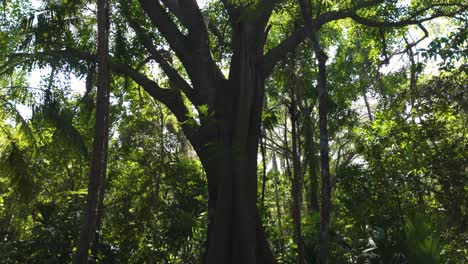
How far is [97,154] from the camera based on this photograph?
7023 mm

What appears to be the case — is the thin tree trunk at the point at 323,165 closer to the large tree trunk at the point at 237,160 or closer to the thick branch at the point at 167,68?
the large tree trunk at the point at 237,160

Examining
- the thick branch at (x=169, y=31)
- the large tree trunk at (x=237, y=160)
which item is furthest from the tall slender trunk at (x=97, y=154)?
the large tree trunk at (x=237, y=160)

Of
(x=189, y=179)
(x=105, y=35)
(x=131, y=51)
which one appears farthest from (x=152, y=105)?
(x=105, y=35)

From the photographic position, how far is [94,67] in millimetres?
9477

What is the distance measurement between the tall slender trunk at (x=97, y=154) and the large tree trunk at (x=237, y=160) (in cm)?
175

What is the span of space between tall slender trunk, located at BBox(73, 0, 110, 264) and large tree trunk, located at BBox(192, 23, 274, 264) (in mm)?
1753

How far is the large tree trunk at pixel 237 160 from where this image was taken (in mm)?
7598

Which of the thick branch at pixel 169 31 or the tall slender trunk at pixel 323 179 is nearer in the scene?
the tall slender trunk at pixel 323 179

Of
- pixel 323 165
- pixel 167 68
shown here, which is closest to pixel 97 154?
pixel 167 68

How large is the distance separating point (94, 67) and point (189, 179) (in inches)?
192

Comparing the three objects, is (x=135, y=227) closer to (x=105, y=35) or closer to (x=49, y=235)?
(x=49, y=235)

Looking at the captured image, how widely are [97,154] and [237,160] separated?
2340 mm

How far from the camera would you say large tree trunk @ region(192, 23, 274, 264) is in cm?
760

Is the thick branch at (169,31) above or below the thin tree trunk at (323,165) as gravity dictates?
above
